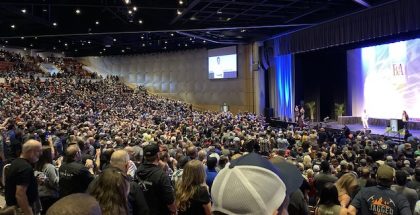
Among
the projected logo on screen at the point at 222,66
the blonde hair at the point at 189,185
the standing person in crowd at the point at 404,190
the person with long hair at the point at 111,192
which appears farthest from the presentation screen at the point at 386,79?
the person with long hair at the point at 111,192

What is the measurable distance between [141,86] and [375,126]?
2325cm

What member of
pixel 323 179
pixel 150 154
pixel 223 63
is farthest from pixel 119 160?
pixel 223 63

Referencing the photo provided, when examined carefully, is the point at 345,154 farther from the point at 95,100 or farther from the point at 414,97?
the point at 95,100

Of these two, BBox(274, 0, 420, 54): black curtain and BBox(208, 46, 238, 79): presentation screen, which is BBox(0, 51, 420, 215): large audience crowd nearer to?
BBox(274, 0, 420, 54): black curtain

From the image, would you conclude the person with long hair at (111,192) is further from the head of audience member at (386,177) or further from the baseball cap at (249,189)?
the head of audience member at (386,177)

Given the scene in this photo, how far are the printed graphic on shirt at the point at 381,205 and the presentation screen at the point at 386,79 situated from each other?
17.2 meters

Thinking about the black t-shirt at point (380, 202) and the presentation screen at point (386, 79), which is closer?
the black t-shirt at point (380, 202)

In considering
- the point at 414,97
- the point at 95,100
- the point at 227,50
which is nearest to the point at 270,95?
the point at 227,50

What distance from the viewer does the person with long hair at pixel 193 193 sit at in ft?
11.4

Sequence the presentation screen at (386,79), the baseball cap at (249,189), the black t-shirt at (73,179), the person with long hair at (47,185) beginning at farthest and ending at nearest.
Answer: the presentation screen at (386,79) → the person with long hair at (47,185) → the black t-shirt at (73,179) → the baseball cap at (249,189)

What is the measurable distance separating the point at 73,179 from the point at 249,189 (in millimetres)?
3406

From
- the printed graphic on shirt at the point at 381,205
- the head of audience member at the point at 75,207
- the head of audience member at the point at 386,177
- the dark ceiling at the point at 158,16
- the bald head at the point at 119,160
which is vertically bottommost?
the printed graphic on shirt at the point at 381,205

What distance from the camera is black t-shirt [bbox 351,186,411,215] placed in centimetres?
338

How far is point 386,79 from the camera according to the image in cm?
2053
